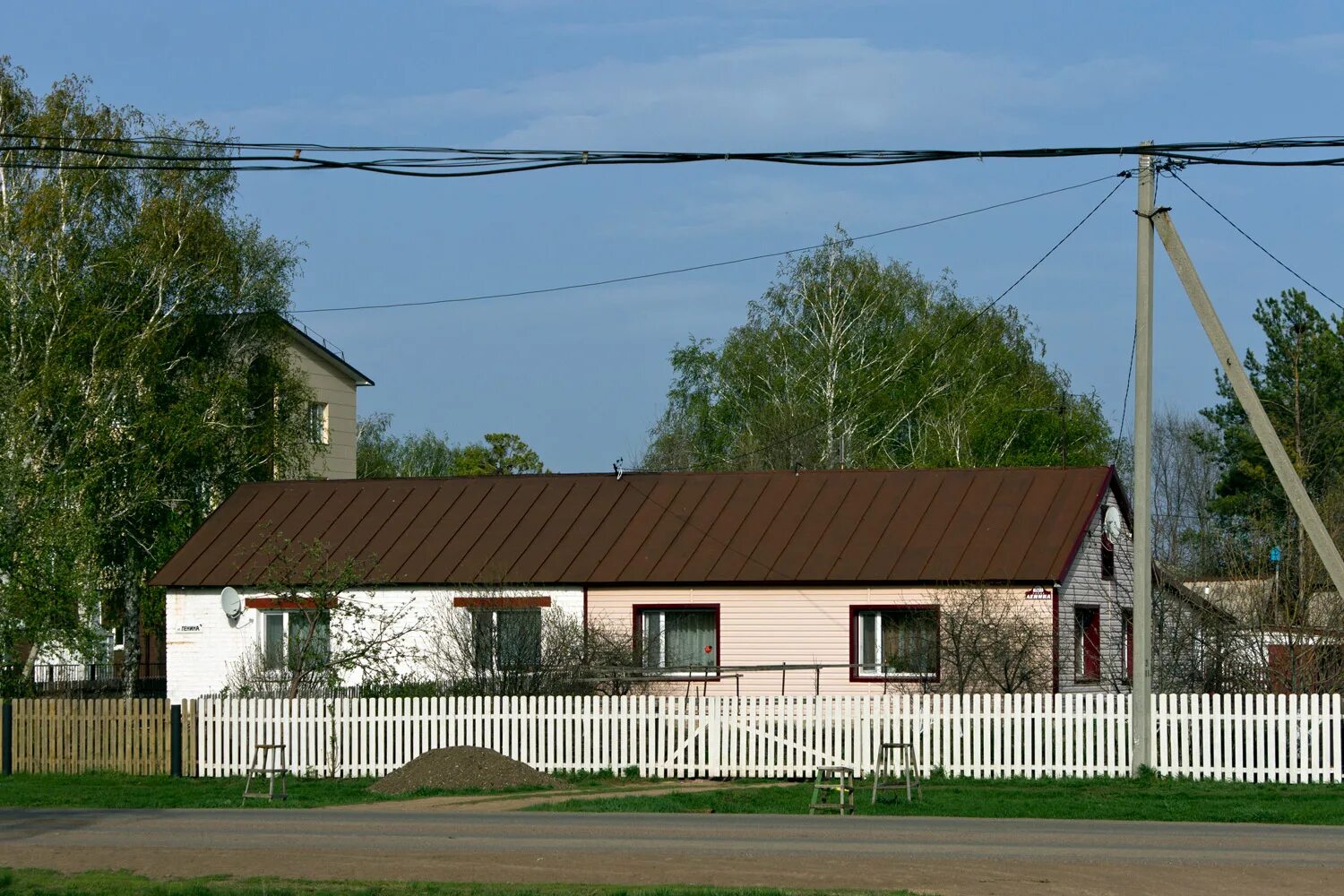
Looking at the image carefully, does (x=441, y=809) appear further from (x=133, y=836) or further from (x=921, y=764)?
(x=921, y=764)

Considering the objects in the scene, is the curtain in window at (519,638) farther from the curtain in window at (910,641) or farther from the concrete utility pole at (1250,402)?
the concrete utility pole at (1250,402)

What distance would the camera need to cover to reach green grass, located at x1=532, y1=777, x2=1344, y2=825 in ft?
59.5

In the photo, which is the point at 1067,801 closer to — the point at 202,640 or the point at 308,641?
the point at 308,641

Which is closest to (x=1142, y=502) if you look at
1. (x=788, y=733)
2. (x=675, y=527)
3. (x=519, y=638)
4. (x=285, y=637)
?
(x=788, y=733)

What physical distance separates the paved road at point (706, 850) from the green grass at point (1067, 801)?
720mm

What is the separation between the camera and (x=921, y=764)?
22344 millimetres

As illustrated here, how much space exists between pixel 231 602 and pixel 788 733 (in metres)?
12.7

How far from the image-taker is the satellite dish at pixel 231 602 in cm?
3062

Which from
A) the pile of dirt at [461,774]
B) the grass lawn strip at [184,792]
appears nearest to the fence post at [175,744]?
the grass lawn strip at [184,792]

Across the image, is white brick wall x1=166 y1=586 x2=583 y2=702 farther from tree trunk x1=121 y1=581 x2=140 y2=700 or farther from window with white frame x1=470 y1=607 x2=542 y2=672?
tree trunk x1=121 y1=581 x2=140 y2=700

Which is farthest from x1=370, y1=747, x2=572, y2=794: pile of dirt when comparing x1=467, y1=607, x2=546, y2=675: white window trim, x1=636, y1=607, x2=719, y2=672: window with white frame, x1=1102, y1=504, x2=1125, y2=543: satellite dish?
x1=1102, y1=504, x2=1125, y2=543: satellite dish

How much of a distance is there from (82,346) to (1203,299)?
25196mm

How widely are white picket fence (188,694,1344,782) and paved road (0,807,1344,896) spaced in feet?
14.3

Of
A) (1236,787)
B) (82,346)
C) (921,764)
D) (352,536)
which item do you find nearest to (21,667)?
(352,536)
